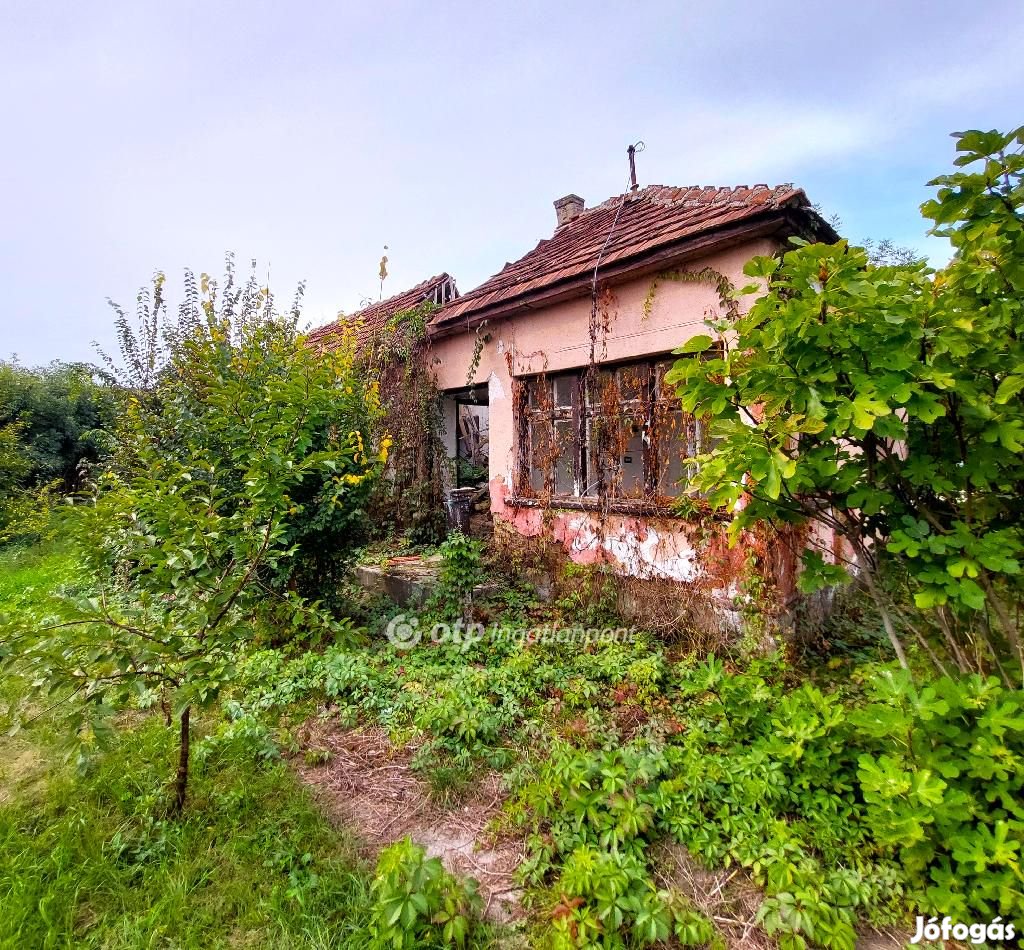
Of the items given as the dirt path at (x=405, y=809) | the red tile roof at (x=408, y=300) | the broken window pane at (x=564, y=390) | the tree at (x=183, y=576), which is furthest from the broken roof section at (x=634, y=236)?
the dirt path at (x=405, y=809)

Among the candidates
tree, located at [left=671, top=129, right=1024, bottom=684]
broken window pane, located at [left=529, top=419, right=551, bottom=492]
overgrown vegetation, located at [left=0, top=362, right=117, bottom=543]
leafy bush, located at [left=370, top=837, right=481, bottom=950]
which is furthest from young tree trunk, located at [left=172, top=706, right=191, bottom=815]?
overgrown vegetation, located at [left=0, top=362, right=117, bottom=543]

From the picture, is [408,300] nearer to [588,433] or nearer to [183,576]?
[588,433]

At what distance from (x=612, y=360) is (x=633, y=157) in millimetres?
3852

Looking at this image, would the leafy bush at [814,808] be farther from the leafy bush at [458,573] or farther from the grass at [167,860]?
the leafy bush at [458,573]

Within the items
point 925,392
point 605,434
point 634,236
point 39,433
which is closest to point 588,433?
point 605,434

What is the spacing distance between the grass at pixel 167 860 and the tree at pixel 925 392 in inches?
103

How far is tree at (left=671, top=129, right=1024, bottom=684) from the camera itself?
1856mm

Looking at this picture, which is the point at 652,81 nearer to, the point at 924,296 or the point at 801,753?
the point at 924,296

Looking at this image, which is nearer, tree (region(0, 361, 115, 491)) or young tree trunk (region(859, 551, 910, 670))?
young tree trunk (region(859, 551, 910, 670))

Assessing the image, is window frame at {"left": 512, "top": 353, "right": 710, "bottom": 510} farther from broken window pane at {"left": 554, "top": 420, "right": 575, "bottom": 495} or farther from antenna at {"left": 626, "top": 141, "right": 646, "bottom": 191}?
antenna at {"left": 626, "top": 141, "right": 646, "bottom": 191}

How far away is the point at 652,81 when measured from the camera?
606 cm

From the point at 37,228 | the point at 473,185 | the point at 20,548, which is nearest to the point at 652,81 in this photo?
the point at 473,185

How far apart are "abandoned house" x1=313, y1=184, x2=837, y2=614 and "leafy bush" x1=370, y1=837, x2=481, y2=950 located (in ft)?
10.2

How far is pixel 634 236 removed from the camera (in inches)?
203
